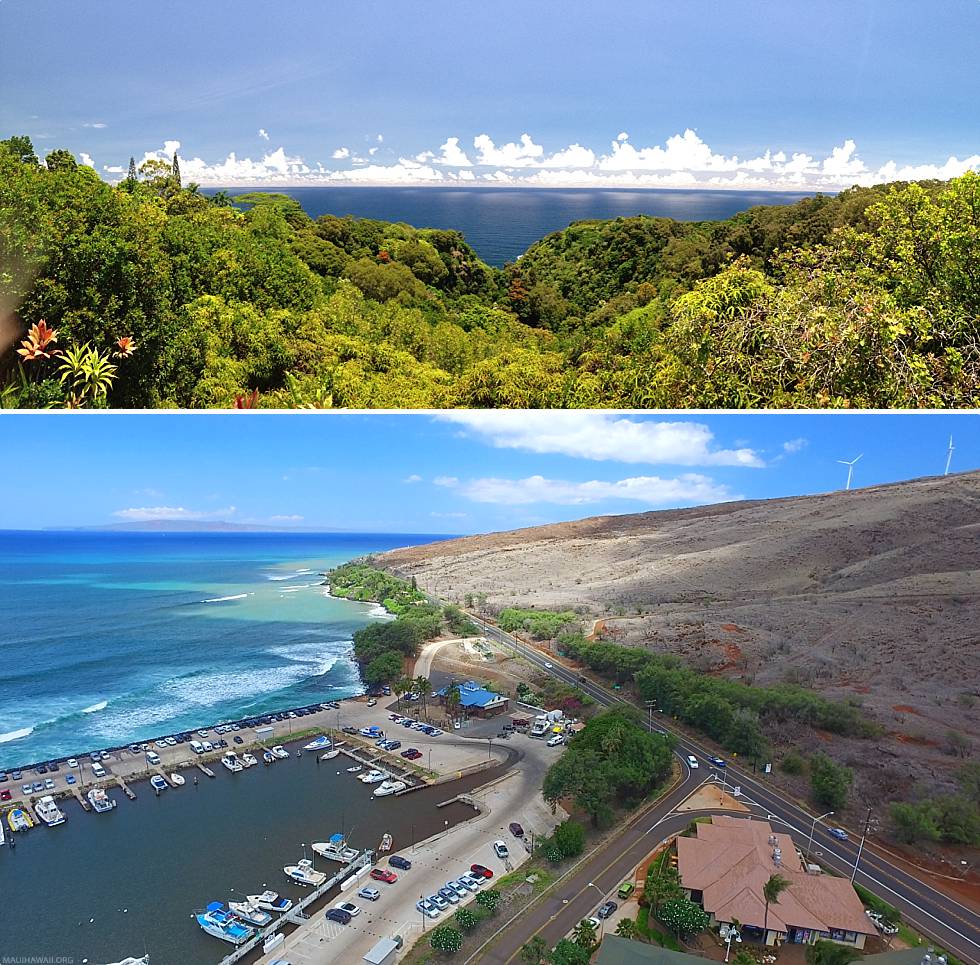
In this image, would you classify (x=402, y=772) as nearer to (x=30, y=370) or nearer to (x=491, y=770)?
(x=491, y=770)

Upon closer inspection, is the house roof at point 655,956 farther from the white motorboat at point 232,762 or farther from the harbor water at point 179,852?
the white motorboat at point 232,762

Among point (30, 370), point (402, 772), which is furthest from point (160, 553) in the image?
point (402, 772)

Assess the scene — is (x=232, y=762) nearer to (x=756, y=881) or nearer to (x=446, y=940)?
(x=446, y=940)

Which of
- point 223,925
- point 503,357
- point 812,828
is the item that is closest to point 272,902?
point 223,925

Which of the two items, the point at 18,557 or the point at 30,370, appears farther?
the point at 18,557

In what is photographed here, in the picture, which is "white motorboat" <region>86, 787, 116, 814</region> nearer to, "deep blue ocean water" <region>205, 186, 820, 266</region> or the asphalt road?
the asphalt road

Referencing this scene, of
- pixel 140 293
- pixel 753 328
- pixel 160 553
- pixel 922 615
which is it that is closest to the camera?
pixel 753 328

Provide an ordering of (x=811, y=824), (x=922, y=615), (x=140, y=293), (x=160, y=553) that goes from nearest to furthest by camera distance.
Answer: (x=811, y=824) < (x=922, y=615) < (x=140, y=293) < (x=160, y=553)

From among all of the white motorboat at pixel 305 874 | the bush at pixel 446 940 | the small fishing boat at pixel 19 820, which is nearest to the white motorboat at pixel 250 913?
the white motorboat at pixel 305 874

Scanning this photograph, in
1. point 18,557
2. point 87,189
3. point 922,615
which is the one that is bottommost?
point 922,615
